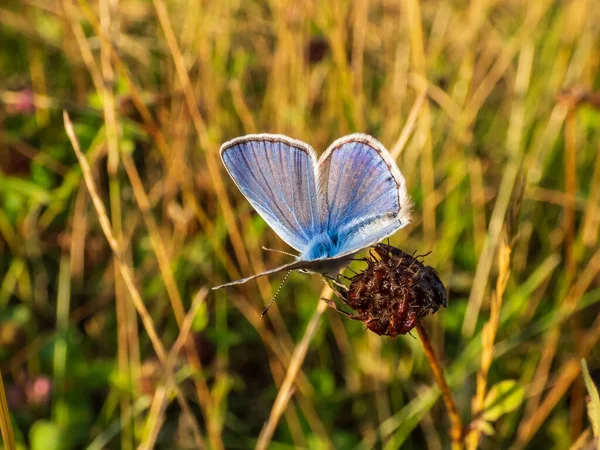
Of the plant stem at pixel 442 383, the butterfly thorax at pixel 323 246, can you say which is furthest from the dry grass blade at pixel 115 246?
the plant stem at pixel 442 383

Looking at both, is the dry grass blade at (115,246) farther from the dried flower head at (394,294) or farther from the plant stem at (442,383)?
the plant stem at (442,383)

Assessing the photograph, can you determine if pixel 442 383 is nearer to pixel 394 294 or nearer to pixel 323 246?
pixel 394 294

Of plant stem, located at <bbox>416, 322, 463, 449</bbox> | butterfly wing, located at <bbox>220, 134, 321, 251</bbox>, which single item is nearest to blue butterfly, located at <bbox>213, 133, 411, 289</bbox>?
butterfly wing, located at <bbox>220, 134, 321, 251</bbox>

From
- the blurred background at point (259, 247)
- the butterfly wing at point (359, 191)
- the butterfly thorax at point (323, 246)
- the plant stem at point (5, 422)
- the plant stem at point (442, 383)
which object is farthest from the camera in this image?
the blurred background at point (259, 247)

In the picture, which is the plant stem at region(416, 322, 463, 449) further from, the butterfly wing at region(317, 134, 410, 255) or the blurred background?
the blurred background

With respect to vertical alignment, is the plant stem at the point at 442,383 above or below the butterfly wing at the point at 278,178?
below

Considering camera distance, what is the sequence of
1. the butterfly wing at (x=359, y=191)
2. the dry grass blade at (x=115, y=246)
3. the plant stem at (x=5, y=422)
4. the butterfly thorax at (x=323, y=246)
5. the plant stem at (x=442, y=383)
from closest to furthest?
the plant stem at (x=5, y=422), the plant stem at (x=442, y=383), the butterfly wing at (x=359, y=191), the butterfly thorax at (x=323, y=246), the dry grass blade at (x=115, y=246)

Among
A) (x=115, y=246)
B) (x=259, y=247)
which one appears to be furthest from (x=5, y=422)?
(x=259, y=247)

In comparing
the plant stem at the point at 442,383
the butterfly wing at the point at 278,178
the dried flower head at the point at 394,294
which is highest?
the butterfly wing at the point at 278,178
